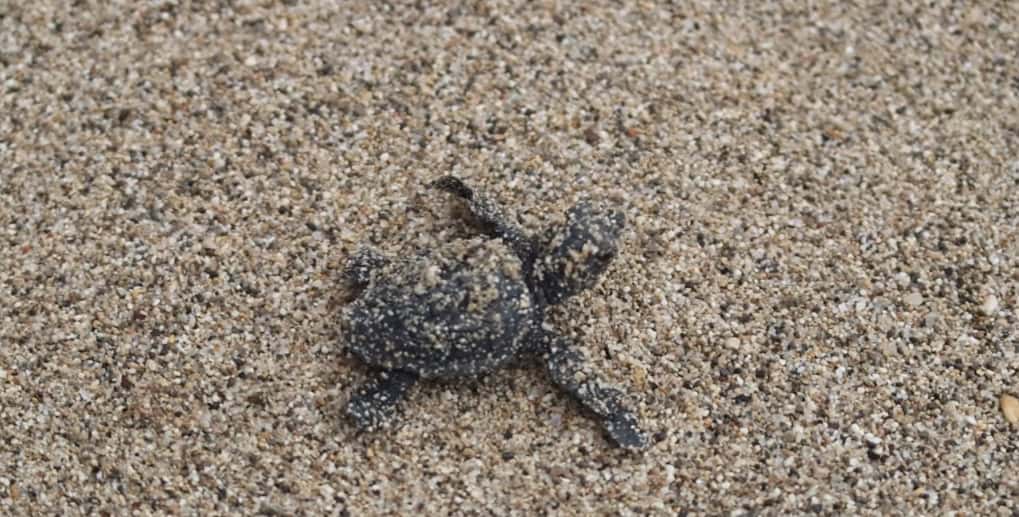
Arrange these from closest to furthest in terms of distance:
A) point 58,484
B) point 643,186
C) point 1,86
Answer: point 58,484
point 643,186
point 1,86

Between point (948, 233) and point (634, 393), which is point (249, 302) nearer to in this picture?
point (634, 393)

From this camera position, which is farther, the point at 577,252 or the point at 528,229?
the point at 528,229

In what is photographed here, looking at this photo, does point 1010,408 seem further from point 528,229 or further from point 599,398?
point 528,229

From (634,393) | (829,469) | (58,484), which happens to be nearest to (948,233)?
(829,469)

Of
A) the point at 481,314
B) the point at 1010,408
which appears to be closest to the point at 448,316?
the point at 481,314

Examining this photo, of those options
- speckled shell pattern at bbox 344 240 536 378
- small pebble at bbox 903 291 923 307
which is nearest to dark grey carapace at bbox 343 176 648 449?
speckled shell pattern at bbox 344 240 536 378

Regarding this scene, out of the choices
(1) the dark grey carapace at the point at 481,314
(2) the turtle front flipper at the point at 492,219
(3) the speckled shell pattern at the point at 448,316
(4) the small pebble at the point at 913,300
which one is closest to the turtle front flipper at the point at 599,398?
(1) the dark grey carapace at the point at 481,314
